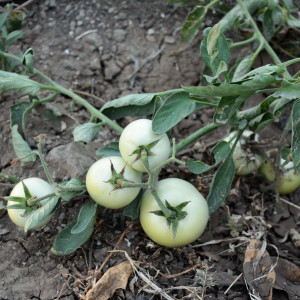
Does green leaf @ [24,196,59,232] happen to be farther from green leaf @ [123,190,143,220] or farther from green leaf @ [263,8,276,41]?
green leaf @ [263,8,276,41]

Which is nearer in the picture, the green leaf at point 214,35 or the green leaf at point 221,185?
the green leaf at point 214,35

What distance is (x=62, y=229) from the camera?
159cm

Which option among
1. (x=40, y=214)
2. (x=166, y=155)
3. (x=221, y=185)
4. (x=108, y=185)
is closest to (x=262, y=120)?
(x=221, y=185)

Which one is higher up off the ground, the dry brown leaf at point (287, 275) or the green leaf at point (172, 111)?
the green leaf at point (172, 111)

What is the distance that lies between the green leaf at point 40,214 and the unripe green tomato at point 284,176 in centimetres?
96

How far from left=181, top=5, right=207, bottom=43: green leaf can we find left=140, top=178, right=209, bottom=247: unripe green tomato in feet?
3.45

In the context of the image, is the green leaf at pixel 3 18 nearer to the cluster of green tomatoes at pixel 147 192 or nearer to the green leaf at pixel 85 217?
the cluster of green tomatoes at pixel 147 192

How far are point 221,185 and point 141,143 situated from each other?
44 centimetres

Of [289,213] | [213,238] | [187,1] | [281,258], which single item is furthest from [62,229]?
[187,1]

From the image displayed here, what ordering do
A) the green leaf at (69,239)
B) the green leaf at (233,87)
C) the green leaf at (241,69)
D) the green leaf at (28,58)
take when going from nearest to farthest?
the green leaf at (233,87), the green leaf at (69,239), the green leaf at (28,58), the green leaf at (241,69)

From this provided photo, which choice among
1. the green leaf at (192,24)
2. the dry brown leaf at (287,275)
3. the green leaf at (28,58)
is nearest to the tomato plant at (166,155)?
the green leaf at (28,58)

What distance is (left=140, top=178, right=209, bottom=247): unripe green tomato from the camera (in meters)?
1.41

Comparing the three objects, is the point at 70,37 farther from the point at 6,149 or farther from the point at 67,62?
the point at 6,149

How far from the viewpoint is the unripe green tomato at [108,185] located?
138 cm
